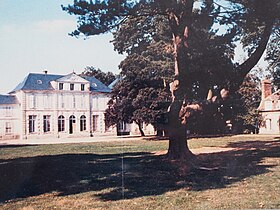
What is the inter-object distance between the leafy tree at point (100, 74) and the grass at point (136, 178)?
98 cm

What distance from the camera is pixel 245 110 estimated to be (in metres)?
7.48

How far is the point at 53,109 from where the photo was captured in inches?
197

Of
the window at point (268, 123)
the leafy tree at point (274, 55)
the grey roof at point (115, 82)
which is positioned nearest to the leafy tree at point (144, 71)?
the grey roof at point (115, 82)

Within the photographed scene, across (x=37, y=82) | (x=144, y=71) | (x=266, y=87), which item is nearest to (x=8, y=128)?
(x=37, y=82)

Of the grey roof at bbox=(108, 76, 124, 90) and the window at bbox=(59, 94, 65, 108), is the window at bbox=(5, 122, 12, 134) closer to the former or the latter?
the window at bbox=(59, 94, 65, 108)

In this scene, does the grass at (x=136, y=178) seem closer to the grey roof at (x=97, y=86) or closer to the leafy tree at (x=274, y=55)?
the grey roof at (x=97, y=86)

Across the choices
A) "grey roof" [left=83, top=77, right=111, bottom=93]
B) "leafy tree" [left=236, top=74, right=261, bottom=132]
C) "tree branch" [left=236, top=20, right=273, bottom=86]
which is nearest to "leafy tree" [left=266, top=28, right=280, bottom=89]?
"tree branch" [left=236, top=20, right=273, bottom=86]

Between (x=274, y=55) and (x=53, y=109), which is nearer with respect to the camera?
(x=53, y=109)

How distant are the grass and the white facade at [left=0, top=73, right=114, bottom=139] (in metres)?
0.39

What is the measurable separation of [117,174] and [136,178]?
1.67 ft

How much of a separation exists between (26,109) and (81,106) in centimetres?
77

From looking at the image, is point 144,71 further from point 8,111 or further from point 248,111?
point 248,111

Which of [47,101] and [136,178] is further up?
[47,101]

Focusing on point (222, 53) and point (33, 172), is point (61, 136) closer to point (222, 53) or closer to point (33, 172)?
point (33, 172)
